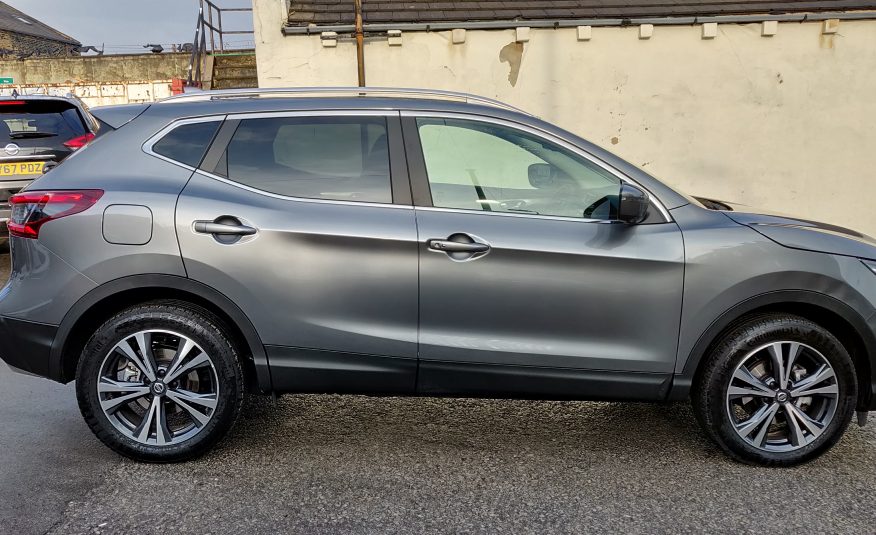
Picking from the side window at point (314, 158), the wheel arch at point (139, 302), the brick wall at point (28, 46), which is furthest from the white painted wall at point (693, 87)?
the brick wall at point (28, 46)

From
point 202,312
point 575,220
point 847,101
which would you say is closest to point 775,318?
point 575,220

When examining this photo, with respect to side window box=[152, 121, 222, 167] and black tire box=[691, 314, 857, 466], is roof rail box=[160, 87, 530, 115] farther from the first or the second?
black tire box=[691, 314, 857, 466]

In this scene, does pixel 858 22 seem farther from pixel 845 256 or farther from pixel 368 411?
pixel 368 411

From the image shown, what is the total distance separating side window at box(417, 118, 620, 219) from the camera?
3.31 meters

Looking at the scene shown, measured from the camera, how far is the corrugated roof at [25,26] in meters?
41.0

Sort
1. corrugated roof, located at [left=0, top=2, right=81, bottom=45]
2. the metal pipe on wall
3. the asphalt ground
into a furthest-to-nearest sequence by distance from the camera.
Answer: corrugated roof, located at [left=0, top=2, right=81, bottom=45]
the metal pipe on wall
the asphalt ground

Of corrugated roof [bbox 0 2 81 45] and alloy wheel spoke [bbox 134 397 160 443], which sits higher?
corrugated roof [bbox 0 2 81 45]

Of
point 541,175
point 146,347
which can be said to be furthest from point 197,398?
point 541,175

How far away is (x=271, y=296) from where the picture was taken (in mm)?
3227

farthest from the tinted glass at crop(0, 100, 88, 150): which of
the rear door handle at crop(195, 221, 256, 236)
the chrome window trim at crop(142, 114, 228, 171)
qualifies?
the rear door handle at crop(195, 221, 256, 236)

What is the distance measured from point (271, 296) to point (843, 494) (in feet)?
8.92

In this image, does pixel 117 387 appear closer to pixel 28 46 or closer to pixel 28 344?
pixel 28 344

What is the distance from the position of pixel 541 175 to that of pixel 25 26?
5021 centimetres

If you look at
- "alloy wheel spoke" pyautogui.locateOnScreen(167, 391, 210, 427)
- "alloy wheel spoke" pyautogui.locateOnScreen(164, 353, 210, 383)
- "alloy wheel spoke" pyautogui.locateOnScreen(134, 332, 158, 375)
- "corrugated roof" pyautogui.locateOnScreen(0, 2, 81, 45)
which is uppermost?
"corrugated roof" pyautogui.locateOnScreen(0, 2, 81, 45)
